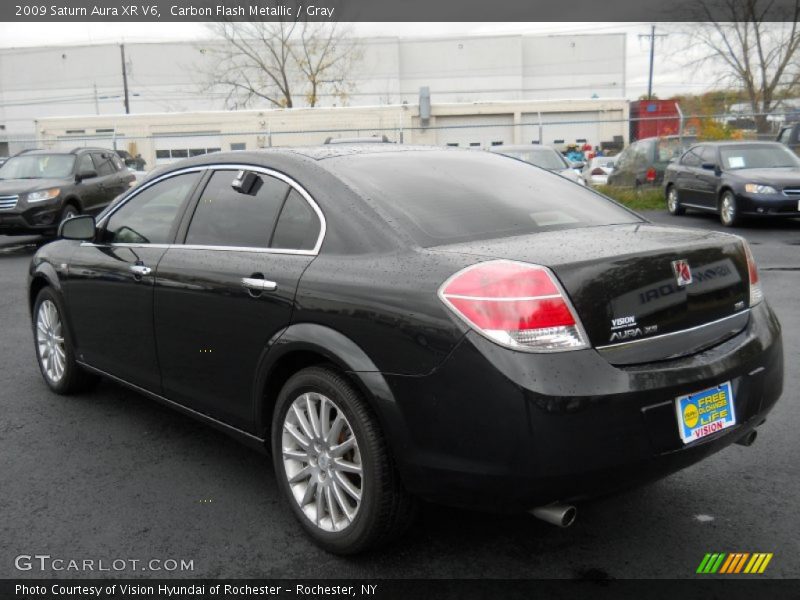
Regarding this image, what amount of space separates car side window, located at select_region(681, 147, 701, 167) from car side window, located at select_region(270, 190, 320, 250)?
13835mm

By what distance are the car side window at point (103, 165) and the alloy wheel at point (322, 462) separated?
1418 centimetres

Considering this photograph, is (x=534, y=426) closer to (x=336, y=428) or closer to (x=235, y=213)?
(x=336, y=428)

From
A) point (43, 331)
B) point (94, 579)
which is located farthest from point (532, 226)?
point (43, 331)

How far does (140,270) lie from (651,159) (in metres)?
18.2

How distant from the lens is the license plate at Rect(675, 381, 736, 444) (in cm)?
288

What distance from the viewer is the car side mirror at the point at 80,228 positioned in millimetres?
4902

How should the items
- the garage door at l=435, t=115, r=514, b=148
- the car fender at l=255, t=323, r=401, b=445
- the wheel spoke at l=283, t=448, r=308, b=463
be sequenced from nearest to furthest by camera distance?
the car fender at l=255, t=323, r=401, b=445
the wheel spoke at l=283, t=448, r=308, b=463
the garage door at l=435, t=115, r=514, b=148

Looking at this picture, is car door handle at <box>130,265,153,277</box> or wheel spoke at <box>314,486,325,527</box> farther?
car door handle at <box>130,265,153,277</box>

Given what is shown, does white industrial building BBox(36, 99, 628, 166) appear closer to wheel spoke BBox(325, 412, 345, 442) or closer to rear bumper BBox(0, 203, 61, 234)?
rear bumper BBox(0, 203, 61, 234)

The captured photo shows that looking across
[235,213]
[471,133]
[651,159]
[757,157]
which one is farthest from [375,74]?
[235,213]

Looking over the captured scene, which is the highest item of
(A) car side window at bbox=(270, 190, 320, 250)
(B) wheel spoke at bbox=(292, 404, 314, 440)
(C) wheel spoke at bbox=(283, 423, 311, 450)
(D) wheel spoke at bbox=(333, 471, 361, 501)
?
(A) car side window at bbox=(270, 190, 320, 250)

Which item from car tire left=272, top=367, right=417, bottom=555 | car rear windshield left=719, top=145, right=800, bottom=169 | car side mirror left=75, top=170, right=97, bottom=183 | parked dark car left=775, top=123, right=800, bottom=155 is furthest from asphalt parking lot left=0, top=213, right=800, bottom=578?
parked dark car left=775, top=123, right=800, bottom=155

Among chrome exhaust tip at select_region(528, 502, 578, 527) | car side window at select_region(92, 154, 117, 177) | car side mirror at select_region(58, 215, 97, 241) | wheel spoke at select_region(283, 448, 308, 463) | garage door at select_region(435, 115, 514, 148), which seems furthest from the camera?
garage door at select_region(435, 115, 514, 148)

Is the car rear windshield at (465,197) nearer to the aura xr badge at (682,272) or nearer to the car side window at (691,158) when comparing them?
the aura xr badge at (682,272)
